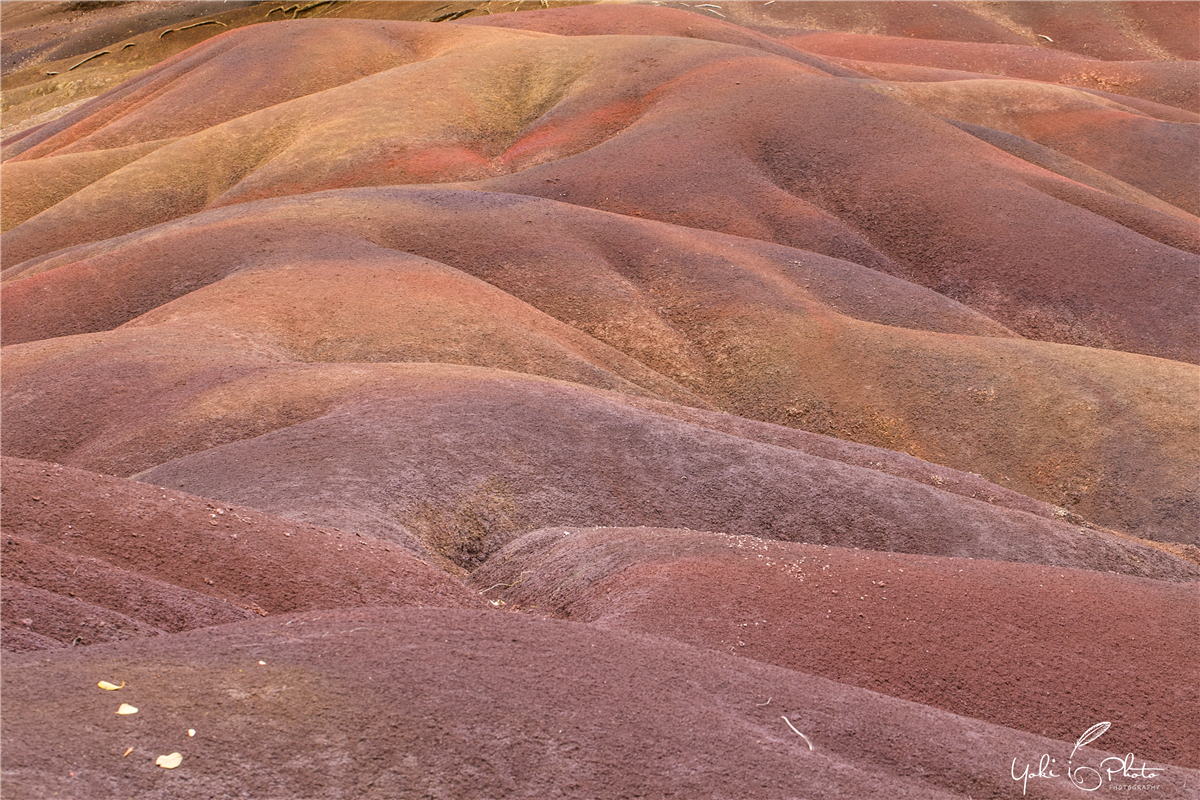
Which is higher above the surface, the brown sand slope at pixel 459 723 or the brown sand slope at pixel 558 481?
the brown sand slope at pixel 459 723

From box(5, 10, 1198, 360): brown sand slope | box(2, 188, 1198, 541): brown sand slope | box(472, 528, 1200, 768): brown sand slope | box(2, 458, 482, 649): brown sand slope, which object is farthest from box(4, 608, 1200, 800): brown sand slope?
box(5, 10, 1198, 360): brown sand slope

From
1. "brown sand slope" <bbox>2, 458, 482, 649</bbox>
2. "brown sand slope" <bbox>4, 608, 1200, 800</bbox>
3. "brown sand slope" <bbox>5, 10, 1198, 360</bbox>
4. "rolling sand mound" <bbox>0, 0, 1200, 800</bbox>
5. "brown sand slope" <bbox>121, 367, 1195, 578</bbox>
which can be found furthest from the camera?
"brown sand slope" <bbox>5, 10, 1198, 360</bbox>

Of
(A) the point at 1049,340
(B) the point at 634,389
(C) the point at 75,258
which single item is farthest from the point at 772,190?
(C) the point at 75,258

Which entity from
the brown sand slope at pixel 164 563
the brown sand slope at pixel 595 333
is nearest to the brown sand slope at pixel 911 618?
the brown sand slope at pixel 164 563

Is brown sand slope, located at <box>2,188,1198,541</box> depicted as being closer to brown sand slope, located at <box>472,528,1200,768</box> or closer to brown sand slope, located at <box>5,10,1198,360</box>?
brown sand slope, located at <box>5,10,1198,360</box>

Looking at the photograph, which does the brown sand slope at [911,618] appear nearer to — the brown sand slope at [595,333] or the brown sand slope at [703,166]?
the brown sand slope at [595,333]

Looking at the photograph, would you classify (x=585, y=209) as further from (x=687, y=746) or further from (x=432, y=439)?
(x=687, y=746)

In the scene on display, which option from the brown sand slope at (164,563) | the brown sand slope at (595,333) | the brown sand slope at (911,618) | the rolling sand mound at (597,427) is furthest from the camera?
the brown sand slope at (595,333)

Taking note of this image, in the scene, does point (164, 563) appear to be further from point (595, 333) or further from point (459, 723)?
point (595, 333)
